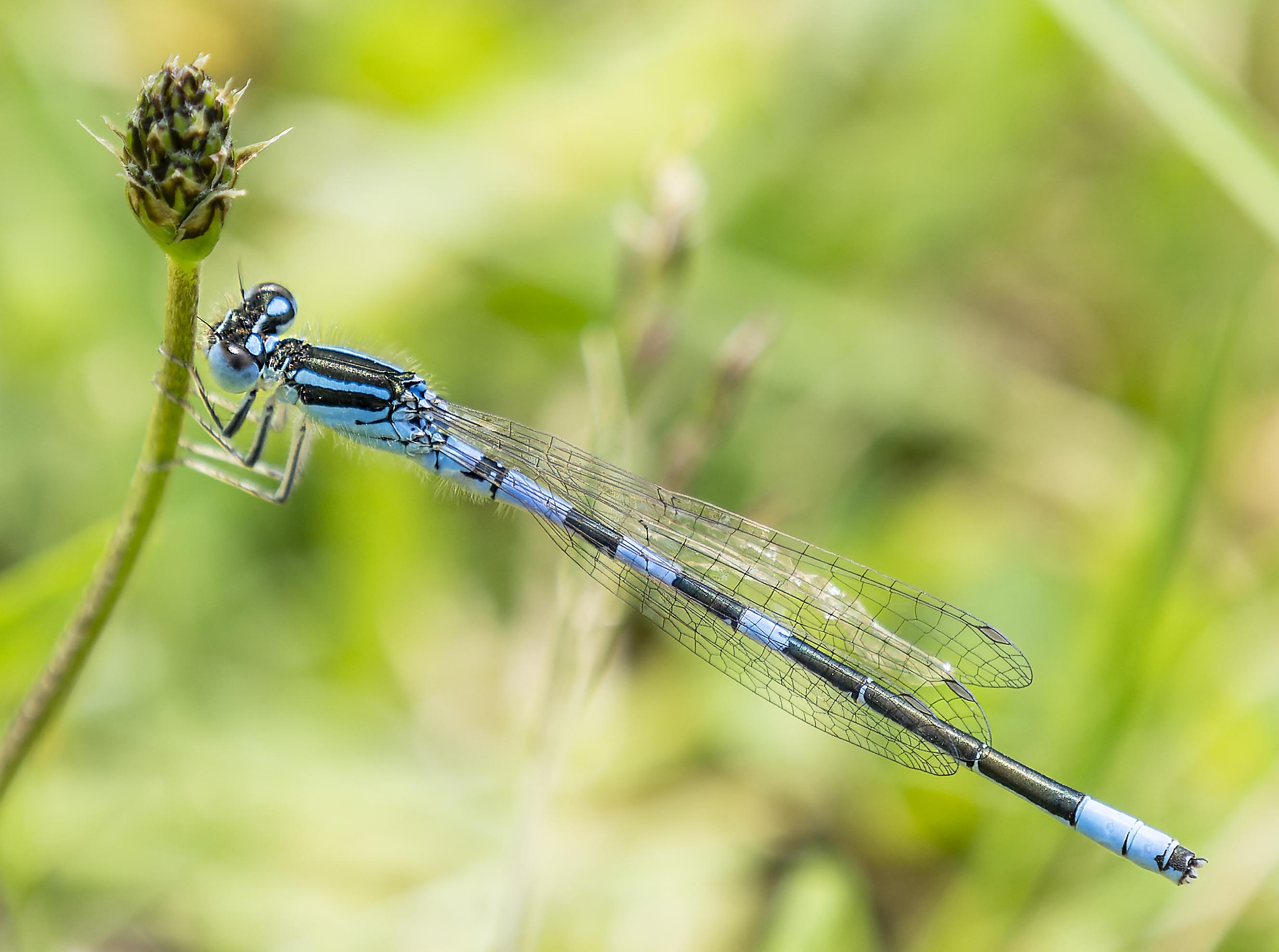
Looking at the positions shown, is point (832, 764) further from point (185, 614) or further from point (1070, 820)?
point (185, 614)

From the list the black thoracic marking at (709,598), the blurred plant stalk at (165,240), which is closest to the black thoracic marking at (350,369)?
the black thoracic marking at (709,598)

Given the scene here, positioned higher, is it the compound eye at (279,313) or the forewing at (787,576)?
the forewing at (787,576)

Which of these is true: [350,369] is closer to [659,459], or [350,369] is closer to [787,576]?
[659,459]

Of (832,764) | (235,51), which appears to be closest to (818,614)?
(832,764)

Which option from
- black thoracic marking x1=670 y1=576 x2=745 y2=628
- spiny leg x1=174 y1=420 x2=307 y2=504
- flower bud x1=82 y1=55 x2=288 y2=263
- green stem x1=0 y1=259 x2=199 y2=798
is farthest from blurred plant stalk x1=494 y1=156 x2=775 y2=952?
flower bud x1=82 y1=55 x2=288 y2=263

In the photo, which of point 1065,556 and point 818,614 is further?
point 1065,556

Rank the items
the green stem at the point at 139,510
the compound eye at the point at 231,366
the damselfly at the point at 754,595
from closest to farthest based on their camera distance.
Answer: the green stem at the point at 139,510
the compound eye at the point at 231,366
the damselfly at the point at 754,595

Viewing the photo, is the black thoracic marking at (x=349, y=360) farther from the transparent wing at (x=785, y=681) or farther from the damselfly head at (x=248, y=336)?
the transparent wing at (x=785, y=681)

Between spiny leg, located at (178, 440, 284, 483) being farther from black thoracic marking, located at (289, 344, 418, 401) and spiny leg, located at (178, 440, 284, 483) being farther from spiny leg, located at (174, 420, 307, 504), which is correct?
black thoracic marking, located at (289, 344, 418, 401)
